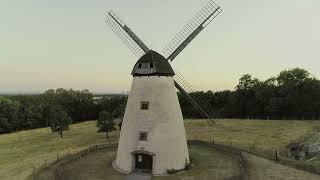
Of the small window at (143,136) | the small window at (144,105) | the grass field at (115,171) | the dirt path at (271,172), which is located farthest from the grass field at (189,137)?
the small window at (144,105)

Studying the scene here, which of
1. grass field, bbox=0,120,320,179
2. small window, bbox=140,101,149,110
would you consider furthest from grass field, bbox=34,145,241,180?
small window, bbox=140,101,149,110

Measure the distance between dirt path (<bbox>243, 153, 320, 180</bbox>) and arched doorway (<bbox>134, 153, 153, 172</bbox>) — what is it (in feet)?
25.9

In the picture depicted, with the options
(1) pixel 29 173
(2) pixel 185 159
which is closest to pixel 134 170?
(2) pixel 185 159

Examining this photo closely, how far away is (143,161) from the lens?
1142 inches

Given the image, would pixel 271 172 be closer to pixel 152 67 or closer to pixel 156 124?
pixel 156 124

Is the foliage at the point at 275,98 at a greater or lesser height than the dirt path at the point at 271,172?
greater

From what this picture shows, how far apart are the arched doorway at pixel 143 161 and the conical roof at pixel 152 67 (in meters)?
6.66

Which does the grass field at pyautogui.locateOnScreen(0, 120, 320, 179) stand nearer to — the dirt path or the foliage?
the dirt path

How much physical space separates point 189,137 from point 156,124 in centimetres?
2287

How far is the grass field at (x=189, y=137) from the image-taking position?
124 feet

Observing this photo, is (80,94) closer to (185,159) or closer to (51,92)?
(51,92)

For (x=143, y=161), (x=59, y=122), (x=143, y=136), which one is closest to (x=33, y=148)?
(x=59, y=122)

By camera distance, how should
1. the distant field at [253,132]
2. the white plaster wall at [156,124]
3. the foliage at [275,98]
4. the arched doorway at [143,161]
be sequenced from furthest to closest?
the foliage at [275,98] → the distant field at [253,132] → the arched doorway at [143,161] → the white plaster wall at [156,124]

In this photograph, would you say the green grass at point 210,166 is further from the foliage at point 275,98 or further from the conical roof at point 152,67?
the foliage at point 275,98
